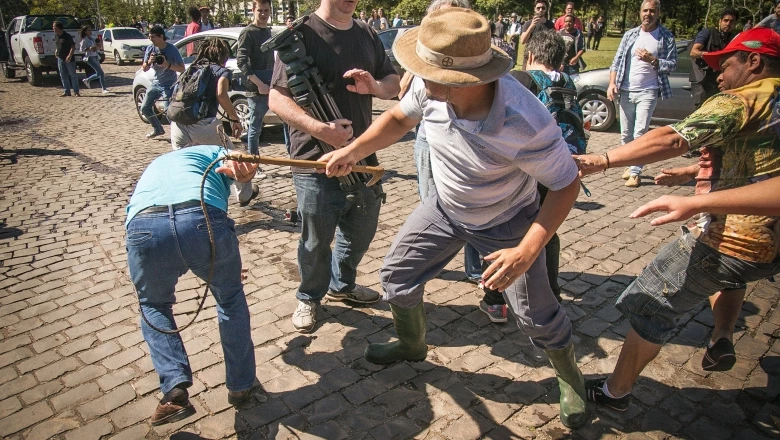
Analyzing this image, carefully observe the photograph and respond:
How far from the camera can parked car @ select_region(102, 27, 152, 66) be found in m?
23.1

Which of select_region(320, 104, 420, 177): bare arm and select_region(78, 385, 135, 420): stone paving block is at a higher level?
select_region(320, 104, 420, 177): bare arm

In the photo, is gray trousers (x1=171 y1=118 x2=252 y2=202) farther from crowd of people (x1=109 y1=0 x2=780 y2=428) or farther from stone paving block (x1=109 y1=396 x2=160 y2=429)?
stone paving block (x1=109 y1=396 x2=160 y2=429)

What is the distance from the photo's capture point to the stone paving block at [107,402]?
289 centimetres

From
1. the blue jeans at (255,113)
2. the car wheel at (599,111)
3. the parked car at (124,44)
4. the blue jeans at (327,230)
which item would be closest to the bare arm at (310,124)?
the blue jeans at (327,230)

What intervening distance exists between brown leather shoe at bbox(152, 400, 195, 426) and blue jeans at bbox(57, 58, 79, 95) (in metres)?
15.3

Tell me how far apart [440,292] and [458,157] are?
1.83m

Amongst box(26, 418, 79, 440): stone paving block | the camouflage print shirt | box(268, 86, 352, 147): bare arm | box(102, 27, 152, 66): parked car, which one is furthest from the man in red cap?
box(102, 27, 152, 66): parked car

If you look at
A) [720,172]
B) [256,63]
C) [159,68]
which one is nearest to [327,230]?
[720,172]

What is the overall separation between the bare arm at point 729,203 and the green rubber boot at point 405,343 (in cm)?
134

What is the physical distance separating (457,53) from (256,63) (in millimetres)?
4950

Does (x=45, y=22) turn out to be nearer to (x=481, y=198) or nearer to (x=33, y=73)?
(x=33, y=73)

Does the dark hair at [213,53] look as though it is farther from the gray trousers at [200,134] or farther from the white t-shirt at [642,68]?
the white t-shirt at [642,68]

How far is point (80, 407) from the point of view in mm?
2930

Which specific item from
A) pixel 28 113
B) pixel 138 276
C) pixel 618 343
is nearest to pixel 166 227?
pixel 138 276
